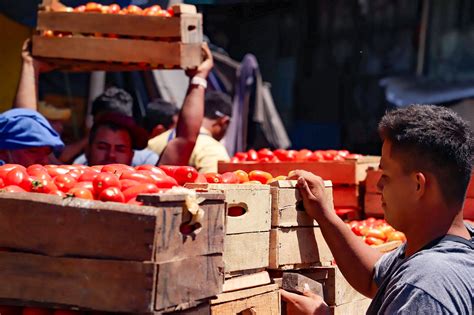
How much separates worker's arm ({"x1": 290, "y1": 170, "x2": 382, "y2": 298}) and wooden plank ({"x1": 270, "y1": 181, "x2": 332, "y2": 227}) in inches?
1.3

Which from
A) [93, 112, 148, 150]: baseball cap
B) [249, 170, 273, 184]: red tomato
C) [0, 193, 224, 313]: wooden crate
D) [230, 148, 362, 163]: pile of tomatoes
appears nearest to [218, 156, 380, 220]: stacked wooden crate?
[230, 148, 362, 163]: pile of tomatoes

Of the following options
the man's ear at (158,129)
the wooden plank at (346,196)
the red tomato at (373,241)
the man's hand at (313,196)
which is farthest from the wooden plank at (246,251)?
the man's ear at (158,129)

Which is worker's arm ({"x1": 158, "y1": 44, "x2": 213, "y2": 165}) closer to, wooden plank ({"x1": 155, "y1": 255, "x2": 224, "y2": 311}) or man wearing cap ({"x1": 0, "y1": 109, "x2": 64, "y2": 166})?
man wearing cap ({"x1": 0, "y1": 109, "x2": 64, "y2": 166})

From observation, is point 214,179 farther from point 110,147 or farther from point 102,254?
point 110,147

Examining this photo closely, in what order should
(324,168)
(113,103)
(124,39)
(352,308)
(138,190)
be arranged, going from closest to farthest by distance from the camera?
1. (138,190)
2. (352,308)
3. (124,39)
4. (324,168)
5. (113,103)

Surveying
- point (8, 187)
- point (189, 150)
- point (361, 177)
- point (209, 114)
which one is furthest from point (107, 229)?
point (209, 114)

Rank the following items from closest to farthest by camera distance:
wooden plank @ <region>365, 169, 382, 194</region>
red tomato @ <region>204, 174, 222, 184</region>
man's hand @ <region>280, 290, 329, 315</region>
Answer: man's hand @ <region>280, 290, 329, 315</region>
red tomato @ <region>204, 174, 222, 184</region>
wooden plank @ <region>365, 169, 382, 194</region>

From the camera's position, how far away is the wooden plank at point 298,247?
355 cm

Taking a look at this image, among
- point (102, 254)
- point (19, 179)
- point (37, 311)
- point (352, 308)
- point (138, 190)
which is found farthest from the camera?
point (352, 308)

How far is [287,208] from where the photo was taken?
3613 millimetres

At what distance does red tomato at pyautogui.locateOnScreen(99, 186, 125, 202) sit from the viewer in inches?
111

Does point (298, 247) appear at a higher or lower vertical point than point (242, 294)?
higher

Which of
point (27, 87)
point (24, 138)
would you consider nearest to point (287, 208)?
point (24, 138)

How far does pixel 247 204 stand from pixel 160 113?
4.39 m
